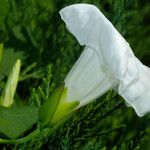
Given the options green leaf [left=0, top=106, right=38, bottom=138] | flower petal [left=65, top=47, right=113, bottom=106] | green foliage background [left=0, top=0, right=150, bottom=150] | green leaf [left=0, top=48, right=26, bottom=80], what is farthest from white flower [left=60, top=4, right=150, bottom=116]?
green leaf [left=0, top=48, right=26, bottom=80]

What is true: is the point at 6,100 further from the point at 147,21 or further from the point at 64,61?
the point at 147,21

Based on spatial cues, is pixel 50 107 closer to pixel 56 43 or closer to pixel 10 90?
pixel 10 90

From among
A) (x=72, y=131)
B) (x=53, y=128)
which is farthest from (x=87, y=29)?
(x=72, y=131)

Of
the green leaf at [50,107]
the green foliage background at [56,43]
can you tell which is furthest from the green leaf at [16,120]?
the green foliage background at [56,43]

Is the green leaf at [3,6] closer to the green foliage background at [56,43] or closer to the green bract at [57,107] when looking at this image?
the green foliage background at [56,43]

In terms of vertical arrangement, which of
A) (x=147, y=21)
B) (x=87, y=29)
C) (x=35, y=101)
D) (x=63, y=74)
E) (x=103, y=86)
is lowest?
(x=147, y=21)

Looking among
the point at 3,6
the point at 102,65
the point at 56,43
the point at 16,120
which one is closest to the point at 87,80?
the point at 102,65
